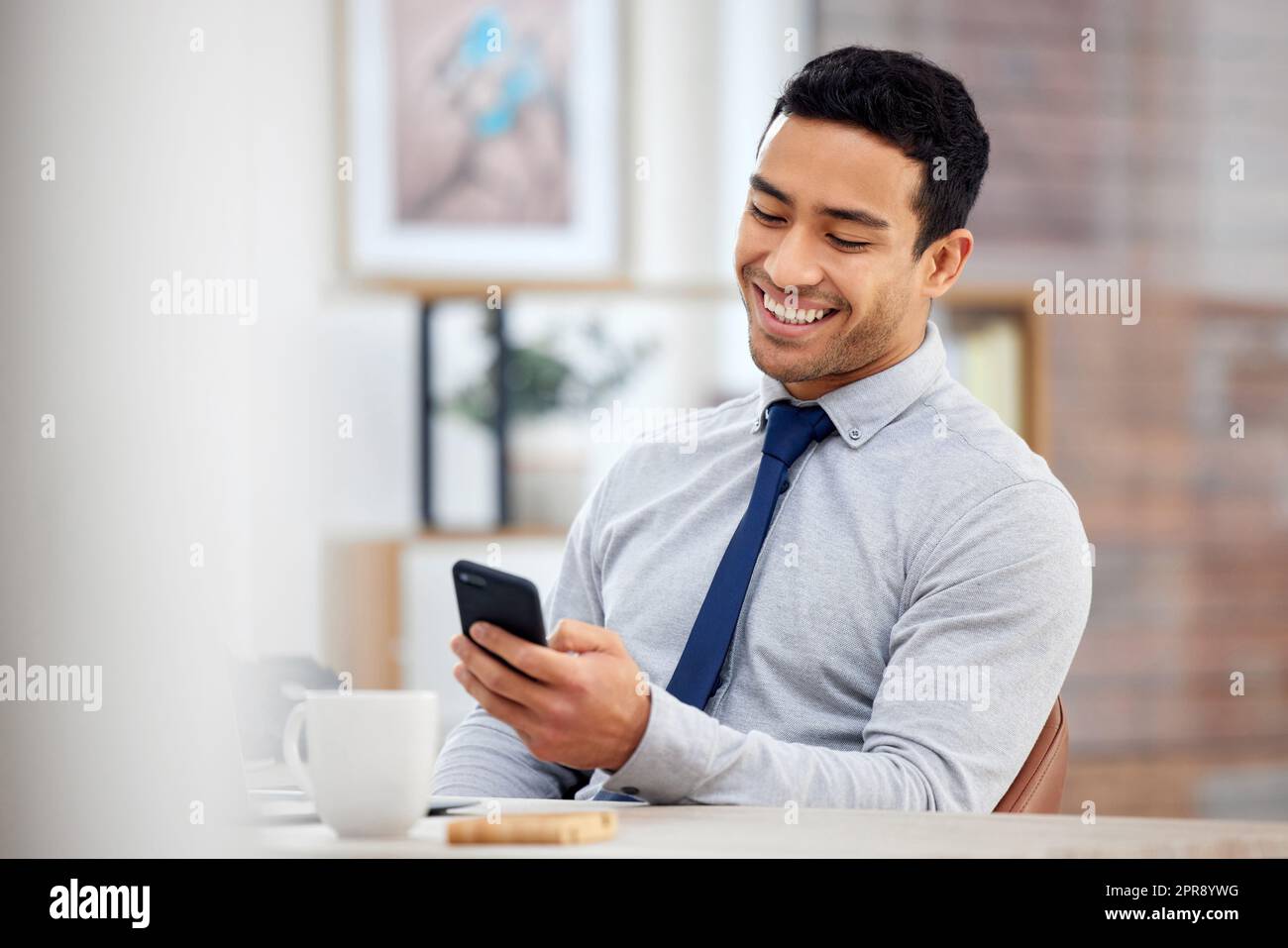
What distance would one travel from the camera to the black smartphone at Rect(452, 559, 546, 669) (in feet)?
2.97

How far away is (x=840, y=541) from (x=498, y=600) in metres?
Result: 0.53

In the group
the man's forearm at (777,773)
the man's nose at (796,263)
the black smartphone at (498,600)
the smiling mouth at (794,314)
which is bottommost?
the man's forearm at (777,773)

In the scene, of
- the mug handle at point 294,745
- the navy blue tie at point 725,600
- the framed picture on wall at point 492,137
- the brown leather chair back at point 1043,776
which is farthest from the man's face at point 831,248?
the framed picture on wall at point 492,137

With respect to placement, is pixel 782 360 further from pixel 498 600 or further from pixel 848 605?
pixel 498 600

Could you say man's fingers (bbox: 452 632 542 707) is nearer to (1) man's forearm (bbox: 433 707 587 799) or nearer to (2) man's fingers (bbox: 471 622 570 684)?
(2) man's fingers (bbox: 471 622 570 684)

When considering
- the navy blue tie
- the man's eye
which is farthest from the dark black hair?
the navy blue tie

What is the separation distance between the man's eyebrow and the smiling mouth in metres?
0.10

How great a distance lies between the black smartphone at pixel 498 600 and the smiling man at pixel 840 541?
0.46ft

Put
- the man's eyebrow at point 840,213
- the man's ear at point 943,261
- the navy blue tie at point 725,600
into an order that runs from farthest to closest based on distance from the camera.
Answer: the man's ear at point 943,261
the man's eyebrow at point 840,213
the navy blue tie at point 725,600

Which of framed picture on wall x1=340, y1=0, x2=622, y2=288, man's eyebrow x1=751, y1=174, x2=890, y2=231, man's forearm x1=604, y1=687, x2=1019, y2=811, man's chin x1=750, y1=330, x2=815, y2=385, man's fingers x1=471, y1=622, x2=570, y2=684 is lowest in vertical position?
man's forearm x1=604, y1=687, x2=1019, y2=811

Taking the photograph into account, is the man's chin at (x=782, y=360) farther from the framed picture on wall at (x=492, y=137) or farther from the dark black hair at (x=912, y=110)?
the framed picture on wall at (x=492, y=137)

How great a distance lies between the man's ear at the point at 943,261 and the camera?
5.04 ft

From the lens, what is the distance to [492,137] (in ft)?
11.0
